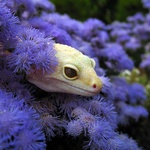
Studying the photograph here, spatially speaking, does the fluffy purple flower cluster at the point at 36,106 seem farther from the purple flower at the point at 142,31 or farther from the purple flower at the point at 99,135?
the purple flower at the point at 142,31

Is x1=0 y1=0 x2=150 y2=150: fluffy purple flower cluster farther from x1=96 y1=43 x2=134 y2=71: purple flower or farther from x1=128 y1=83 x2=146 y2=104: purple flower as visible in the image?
x1=128 y1=83 x2=146 y2=104: purple flower

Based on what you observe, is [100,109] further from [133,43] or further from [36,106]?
[133,43]

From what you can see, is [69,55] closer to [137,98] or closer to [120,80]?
[120,80]

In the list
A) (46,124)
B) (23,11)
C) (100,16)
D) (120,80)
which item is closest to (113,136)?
(46,124)

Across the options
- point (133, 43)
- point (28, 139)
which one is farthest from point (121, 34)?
point (28, 139)

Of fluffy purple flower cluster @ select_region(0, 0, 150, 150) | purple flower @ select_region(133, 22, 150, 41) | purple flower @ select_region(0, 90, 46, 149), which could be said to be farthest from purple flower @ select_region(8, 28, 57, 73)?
purple flower @ select_region(133, 22, 150, 41)

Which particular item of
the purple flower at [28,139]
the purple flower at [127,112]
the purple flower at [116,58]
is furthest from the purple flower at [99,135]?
the purple flower at [127,112]

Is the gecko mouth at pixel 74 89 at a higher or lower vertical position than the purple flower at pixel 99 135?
higher

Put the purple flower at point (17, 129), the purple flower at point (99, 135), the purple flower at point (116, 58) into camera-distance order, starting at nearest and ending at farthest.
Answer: the purple flower at point (17, 129) → the purple flower at point (99, 135) → the purple flower at point (116, 58)

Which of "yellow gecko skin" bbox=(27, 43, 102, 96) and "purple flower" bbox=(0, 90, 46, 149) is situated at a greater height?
"yellow gecko skin" bbox=(27, 43, 102, 96)
